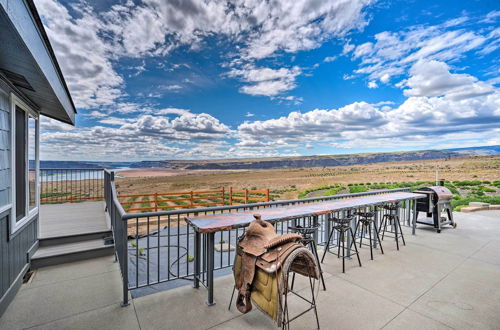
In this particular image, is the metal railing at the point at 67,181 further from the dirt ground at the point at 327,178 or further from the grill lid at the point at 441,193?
the dirt ground at the point at 327,178

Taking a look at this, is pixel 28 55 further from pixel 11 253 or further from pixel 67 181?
pixel 67 181

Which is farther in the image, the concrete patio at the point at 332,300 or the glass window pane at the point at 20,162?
the glass window pane at the point at 20,162

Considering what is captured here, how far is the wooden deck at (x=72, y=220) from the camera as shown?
4.73 m

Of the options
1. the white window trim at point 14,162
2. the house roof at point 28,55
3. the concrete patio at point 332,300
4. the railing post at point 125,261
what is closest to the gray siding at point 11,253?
the white window trim at point 14,162

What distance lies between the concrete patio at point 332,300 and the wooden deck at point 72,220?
109cm

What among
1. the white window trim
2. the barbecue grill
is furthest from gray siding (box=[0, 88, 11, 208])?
the barbecue grill

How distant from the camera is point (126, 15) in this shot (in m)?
9.91

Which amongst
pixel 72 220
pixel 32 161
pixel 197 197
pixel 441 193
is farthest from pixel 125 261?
pixel 197 197

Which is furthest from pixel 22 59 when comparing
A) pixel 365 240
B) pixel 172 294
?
pixel 365 240

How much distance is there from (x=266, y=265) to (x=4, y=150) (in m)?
3.45

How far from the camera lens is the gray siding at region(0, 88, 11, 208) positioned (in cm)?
270

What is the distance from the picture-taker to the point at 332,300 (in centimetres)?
259

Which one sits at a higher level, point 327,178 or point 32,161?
point 32,161

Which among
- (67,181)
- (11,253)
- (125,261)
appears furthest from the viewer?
(67,181)
